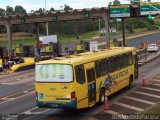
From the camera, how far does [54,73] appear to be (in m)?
19.9

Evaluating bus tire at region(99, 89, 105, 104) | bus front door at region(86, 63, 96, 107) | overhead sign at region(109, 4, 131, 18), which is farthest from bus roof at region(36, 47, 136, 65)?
overhead sign at region(109, 4, 131, 18)

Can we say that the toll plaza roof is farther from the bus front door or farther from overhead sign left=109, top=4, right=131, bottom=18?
the bus front door

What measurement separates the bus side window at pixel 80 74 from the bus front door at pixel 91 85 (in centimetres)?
53

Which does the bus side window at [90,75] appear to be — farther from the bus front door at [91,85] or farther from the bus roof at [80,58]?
the bus roof at [80,58]

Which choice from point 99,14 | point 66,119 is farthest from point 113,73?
point 99,14

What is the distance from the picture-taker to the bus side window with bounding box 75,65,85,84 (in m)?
19.8

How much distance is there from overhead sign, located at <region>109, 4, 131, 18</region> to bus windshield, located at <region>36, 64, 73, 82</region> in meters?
38.2

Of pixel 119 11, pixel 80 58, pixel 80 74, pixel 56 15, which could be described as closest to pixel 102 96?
pixel 80 58

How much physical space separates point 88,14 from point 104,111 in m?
39.5

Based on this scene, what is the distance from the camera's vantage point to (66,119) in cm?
1936

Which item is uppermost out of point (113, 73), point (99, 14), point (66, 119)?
point (99, 14)

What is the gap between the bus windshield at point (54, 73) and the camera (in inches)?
769

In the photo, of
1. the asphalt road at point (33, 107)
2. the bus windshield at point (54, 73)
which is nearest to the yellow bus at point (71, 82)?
the bus windshield at point (54, 73)

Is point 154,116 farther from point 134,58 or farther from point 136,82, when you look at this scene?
point 136,82
